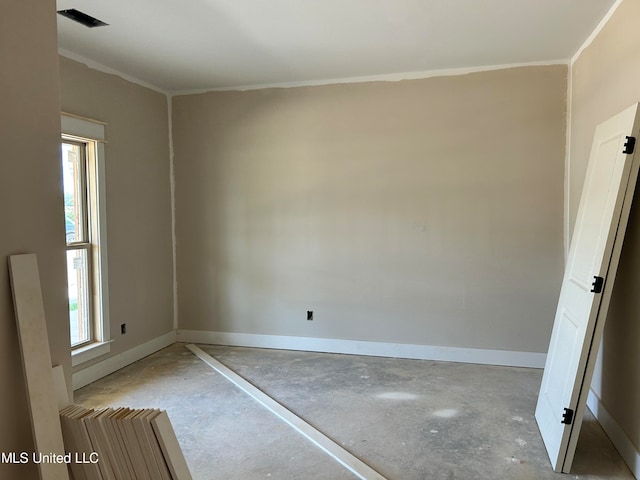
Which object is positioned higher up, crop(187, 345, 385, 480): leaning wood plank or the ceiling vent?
the ceiling vent

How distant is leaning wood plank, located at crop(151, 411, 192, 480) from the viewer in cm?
169

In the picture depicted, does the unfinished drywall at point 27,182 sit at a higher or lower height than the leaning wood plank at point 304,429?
higher

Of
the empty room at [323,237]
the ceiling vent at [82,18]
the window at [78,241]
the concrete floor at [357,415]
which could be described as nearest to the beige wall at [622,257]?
the empty room at [323,237]

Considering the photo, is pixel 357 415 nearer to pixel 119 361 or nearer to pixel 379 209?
pixel 379 209

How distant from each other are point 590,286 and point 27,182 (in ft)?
8.82

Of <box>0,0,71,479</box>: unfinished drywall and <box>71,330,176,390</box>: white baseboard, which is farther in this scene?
<box>71,330,176,390</box>: white baseboard

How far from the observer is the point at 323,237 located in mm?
4430

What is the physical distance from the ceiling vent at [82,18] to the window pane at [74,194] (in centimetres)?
103

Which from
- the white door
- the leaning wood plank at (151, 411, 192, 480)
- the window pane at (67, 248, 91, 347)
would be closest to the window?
the window pane at (67, 248, 91, 347)

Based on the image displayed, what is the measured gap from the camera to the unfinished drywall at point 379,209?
394cm

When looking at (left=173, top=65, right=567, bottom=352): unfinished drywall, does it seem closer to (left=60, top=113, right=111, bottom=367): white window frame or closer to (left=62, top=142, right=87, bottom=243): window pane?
(left=60, top=113, right=111, bottom=367): white window frame

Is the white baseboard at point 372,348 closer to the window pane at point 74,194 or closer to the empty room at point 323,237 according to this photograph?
the empty room at point 323,237

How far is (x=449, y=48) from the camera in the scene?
3488 mm

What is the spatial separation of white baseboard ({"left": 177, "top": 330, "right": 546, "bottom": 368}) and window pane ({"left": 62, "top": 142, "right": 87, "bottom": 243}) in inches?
65.0
